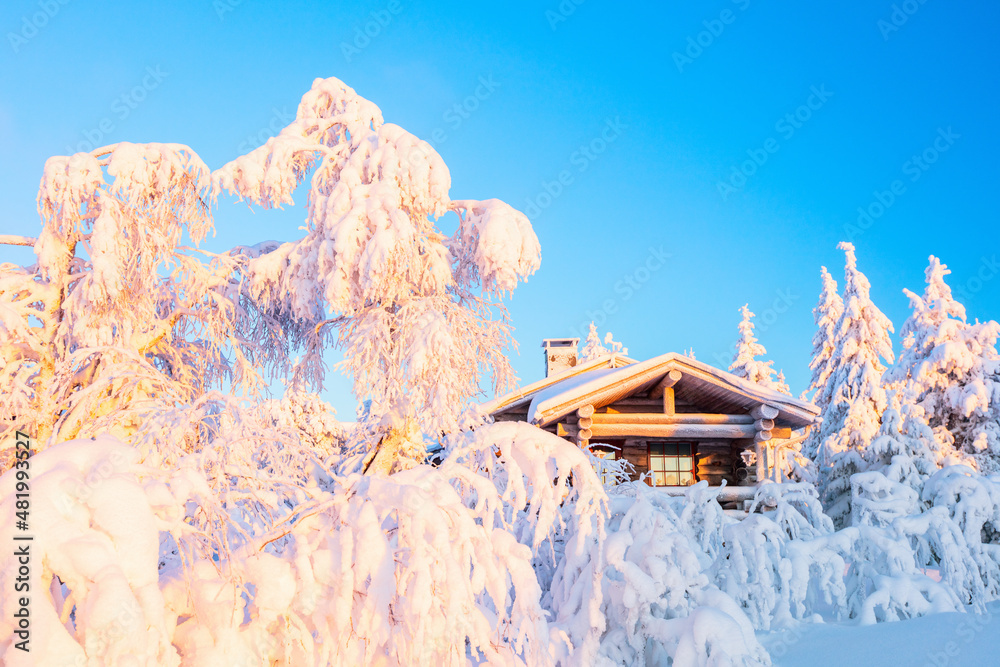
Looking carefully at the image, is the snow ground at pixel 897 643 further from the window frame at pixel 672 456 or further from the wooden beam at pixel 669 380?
the window frame at pixel 672 456

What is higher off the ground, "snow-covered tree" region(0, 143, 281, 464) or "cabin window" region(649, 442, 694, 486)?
"snow-covered tree" region(0, 143, 281, 464)

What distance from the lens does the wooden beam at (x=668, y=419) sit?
50.3 ft

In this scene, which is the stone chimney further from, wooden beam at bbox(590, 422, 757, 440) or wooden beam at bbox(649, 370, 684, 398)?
wooden beam at bbox(590, 422, 757, 440)

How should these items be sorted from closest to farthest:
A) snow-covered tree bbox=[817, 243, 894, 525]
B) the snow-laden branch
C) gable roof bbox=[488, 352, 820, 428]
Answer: the snow-laden branch, gable roof bbox=[488, 352, 820, 428], snow-covered tree bbox=[817, 243, 894, 525]

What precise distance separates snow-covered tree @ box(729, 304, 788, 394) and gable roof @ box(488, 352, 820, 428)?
18157 mm

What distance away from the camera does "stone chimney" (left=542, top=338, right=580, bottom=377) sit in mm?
22016

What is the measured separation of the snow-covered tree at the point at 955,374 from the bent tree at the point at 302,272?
18019mm

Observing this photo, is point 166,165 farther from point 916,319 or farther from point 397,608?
point 916,319

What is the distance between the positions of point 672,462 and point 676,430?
2105mm

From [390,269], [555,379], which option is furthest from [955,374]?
[390,269]

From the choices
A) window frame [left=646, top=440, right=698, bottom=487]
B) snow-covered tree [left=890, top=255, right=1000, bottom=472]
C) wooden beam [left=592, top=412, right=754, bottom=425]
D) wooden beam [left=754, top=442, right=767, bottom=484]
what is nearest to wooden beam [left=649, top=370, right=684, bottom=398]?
wooden beam [left=592, top=412, right=754, bottom=425]

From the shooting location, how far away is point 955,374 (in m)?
24.0

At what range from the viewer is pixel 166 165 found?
9344 mm

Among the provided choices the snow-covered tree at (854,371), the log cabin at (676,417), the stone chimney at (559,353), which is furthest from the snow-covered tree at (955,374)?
the stone chimney at (559,353)
